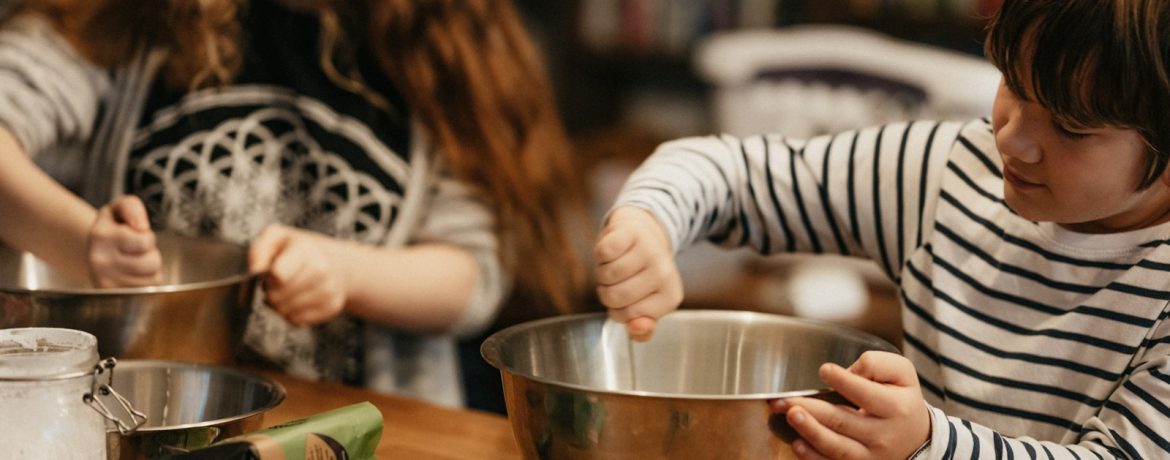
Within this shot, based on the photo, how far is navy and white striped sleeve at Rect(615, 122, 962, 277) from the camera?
0.99 m

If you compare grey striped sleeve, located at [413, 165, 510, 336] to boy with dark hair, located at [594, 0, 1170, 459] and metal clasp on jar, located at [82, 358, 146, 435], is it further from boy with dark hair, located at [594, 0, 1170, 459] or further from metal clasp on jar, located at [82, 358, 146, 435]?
metal clasp on jar, located at [82, 358, 146, 435]

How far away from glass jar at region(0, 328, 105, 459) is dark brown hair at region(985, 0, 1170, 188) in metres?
0.56

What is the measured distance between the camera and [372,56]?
136 cm

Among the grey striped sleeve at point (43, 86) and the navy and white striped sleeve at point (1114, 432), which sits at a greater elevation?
the grey striped sleeve at point (43, 86)

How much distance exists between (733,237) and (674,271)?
0.24 metres

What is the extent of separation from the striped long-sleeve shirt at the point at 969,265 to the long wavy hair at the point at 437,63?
0.34 meters

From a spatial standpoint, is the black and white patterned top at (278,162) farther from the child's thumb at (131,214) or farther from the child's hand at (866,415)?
the child's hand at (866,415)

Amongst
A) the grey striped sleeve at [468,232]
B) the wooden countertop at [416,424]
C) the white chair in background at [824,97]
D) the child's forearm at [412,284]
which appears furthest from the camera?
the white chair in background at [824,97]

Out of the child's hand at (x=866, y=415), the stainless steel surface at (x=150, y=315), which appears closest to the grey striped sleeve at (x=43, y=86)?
the stainless steel surface at (x=150, y=315)

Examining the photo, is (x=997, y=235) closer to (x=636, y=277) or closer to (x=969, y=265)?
(x=969, y=265)

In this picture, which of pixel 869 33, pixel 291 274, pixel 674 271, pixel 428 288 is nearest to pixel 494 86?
pixel 428 288

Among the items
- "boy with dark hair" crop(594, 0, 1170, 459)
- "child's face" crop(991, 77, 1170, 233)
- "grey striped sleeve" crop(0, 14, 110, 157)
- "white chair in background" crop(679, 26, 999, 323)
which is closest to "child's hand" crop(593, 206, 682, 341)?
"boy with dark hair" crop(594, 0, 1170, 459)

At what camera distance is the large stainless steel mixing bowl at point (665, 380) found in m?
0.61

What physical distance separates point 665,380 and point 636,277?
7 centimetres
